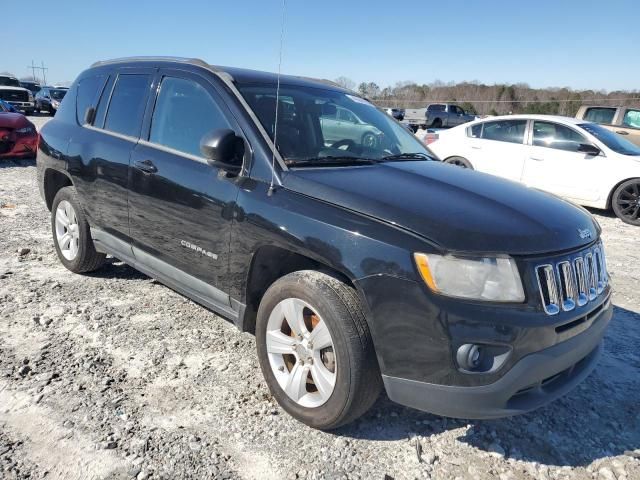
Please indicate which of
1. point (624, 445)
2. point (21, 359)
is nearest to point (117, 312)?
point (21, 359)

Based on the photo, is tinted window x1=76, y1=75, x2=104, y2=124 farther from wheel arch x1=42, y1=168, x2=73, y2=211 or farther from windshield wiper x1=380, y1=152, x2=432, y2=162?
windshield wiper x1=380, y1=152, x2=432, y2=162

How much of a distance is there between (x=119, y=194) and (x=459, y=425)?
9.22ft

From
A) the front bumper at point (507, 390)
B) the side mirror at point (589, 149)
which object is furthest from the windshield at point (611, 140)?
the front bumper at point (507, 390)

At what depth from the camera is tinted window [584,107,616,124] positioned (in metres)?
12.6

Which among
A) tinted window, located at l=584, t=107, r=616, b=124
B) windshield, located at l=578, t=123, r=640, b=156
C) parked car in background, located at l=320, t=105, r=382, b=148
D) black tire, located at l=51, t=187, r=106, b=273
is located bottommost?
black tire, located at l=51, t=187, r=106, b=273

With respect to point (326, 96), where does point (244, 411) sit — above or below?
below

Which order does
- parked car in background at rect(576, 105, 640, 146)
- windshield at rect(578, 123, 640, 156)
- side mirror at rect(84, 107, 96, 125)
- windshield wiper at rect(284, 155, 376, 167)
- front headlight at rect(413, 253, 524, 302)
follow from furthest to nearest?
1. parked car in background at rect(576, 105, 640, 146)
2. windshield at rect(578, 123, 640, 156)
3. side mirror at rect(84, 107, 96, 125)
4. windshield wiper at rect(284, 155, 376, 167)
5. front headlight at rect(413, 253, 524, 302)

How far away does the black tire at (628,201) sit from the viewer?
25.9 feet

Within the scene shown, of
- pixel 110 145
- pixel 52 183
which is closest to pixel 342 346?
pixel 110 145

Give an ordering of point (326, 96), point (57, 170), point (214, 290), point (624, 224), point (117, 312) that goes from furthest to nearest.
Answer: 1. point (624, 224)
2. point (57, 170)
3. point (117, 312)
4. point (326, 96)
5. point (214, 290)

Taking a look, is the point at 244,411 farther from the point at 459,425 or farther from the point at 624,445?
the point at 624,445

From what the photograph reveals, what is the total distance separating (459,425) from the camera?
9.08 ft

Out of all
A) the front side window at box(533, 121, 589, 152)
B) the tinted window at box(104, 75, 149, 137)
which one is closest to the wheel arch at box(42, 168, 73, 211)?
the tinted window at box(104, 75, 149, 137)

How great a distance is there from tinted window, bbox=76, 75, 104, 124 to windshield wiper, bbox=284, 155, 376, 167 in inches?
92.5
